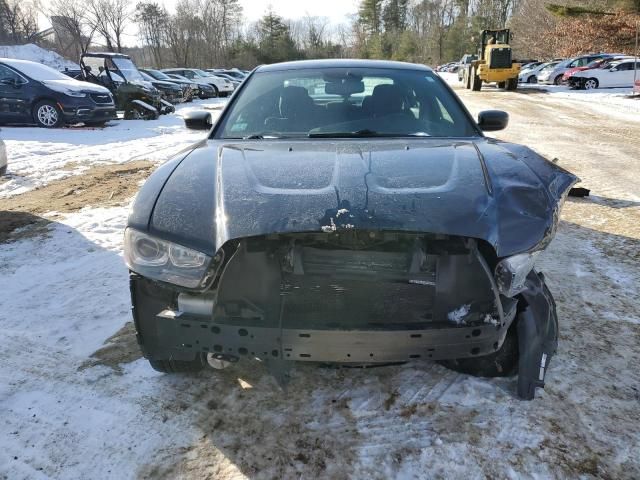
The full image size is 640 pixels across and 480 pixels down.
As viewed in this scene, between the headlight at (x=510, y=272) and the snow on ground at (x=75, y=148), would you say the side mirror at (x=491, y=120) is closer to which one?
the headlight at (x=510, y=272)

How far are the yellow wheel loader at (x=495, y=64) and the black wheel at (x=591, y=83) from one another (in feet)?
10.2

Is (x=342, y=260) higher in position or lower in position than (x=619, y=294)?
higher

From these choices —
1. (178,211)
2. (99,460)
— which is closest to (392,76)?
(178,211)

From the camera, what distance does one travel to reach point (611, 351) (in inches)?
95.6

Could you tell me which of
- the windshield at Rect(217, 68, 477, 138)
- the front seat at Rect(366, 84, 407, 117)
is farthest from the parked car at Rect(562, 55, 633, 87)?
the front seat at Rect(366, 84, 407, 117)

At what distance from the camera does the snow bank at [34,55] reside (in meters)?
35.9

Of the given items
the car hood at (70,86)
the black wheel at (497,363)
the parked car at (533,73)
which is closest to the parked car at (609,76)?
the parked car at (533,73)

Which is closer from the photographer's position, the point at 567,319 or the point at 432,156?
the point at 432,156

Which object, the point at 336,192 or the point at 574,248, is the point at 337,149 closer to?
the point at 336,192

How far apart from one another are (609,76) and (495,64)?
5.09m

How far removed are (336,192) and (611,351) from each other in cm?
176

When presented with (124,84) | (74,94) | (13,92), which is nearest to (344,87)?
(74,94)

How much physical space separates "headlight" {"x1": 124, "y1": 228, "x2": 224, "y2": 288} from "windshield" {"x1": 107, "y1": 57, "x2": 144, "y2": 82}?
14.5 m

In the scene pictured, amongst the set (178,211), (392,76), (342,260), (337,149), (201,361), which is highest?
(392,76)
